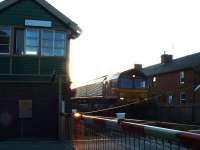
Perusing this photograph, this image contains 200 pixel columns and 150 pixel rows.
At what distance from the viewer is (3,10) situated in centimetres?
2183

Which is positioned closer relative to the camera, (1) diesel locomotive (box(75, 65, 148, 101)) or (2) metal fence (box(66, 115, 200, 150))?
(2) metal fence (box(66, 115, 200, 150))

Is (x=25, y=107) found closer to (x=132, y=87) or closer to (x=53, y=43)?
(x=53, y=43)

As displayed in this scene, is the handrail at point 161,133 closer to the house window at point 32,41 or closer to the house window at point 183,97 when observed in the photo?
the house window at point 32,41

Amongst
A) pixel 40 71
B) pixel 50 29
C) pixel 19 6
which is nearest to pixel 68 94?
pixel 40 71

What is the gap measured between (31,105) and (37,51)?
8.86 ft

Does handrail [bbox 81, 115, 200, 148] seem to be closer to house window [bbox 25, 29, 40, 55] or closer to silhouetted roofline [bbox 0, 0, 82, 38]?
house window [bbox 25, 29, 40, 55]

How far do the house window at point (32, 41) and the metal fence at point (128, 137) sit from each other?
1178 cm

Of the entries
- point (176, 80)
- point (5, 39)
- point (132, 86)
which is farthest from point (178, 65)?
point (5, 39)

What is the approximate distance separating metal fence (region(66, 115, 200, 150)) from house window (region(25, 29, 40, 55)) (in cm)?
1178

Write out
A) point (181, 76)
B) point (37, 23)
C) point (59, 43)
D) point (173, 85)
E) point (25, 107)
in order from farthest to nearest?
point (173, 85)
point (181, 76)
point (59, 43)
point (37, 23)
point (25, 107)

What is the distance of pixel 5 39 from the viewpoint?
70.9 feet

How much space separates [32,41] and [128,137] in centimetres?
1660

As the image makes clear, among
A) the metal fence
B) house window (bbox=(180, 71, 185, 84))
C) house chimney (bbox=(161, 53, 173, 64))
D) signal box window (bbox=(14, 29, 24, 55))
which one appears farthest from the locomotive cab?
the metal fence

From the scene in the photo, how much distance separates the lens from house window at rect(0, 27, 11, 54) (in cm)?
2156
